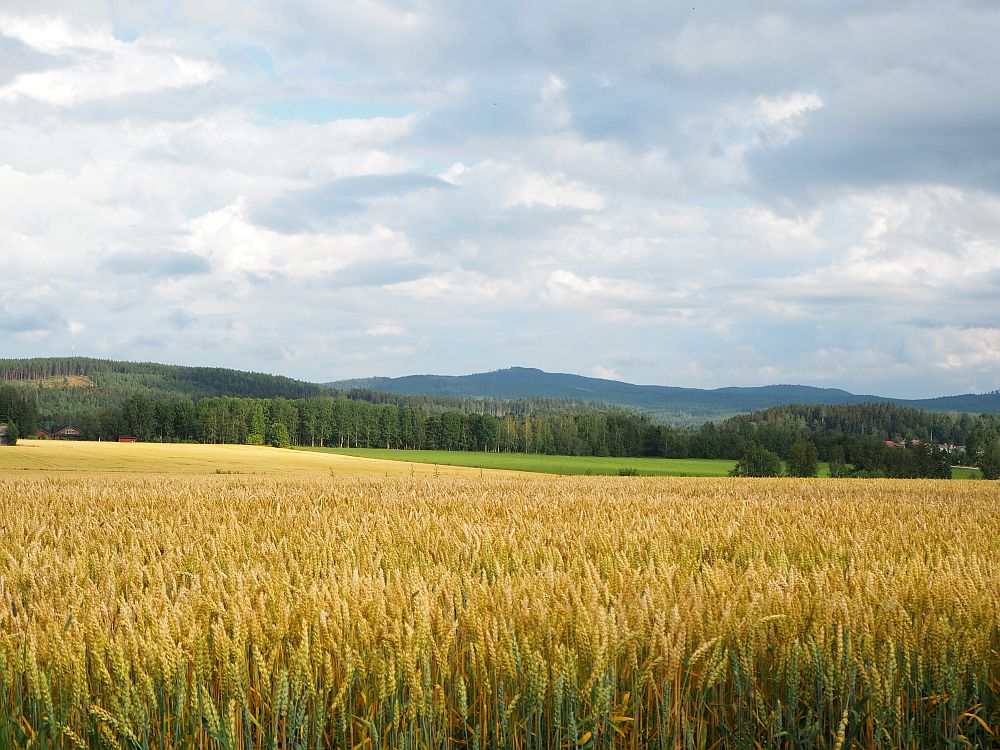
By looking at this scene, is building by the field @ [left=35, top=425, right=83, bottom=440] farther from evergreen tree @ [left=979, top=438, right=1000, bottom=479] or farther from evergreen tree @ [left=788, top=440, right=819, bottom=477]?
evergreen tree @ [left=979, top=438, right=1000, bottom=479]

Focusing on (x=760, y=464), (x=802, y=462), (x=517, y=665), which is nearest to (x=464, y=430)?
(x=760, y=464)

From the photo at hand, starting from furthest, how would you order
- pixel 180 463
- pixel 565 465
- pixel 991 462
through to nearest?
pixel 991 462 < pixel 565 465 < pixel 180 463

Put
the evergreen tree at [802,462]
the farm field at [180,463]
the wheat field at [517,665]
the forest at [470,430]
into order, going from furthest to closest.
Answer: the forest at [470,430], the evergreen tree at [802,462], the farm field at [180,463], the wheat field at [517,665]

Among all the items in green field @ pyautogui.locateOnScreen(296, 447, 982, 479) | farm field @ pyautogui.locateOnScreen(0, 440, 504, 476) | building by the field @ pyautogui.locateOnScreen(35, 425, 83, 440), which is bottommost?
green field @ pyautogui.locateOnScreen(296, 447, 982, 479)

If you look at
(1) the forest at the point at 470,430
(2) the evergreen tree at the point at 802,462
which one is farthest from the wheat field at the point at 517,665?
(1) the forest at the point at 470,430

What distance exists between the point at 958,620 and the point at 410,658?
120 inches

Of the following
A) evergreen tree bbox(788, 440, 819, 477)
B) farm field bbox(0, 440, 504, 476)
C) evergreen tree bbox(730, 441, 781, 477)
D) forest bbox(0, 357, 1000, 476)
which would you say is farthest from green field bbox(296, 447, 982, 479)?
farm field bbox(0, 440, 504, 476)

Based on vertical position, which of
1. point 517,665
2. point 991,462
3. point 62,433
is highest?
point 517,665

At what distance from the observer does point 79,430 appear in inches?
5743

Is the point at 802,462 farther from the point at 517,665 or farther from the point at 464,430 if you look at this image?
the point at 517,665

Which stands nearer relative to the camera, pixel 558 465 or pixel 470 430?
pixel 558 465

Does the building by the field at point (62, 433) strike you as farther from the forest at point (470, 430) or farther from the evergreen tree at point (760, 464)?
the evergreen tree at point (760, 464)

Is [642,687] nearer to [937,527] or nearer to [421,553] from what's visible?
[421,553]

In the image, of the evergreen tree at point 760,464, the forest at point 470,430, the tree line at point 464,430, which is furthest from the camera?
the tree line at point 464,430
